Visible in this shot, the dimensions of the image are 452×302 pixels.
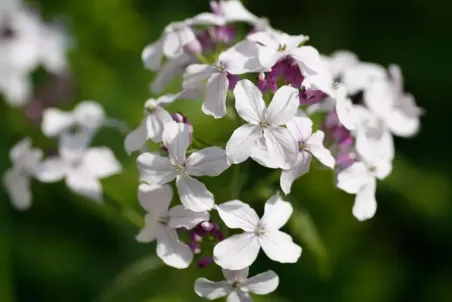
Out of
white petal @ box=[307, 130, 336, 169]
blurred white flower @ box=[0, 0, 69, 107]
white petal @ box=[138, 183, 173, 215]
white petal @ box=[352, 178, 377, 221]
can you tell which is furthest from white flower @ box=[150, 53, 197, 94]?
blurred white flower @ box=[0, 0, 69, 107]

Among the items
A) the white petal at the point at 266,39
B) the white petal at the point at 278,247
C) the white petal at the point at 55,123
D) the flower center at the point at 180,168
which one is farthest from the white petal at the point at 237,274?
the white petal at the point at 55,123

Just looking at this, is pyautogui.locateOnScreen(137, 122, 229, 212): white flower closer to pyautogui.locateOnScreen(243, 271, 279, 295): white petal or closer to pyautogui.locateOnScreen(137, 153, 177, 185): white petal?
pyautogui.locateOnScreen(137, 153, 177, 185): white petal

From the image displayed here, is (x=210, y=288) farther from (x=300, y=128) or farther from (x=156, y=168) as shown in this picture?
(x=300, y=128)

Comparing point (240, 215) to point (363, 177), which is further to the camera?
point (363, 177)

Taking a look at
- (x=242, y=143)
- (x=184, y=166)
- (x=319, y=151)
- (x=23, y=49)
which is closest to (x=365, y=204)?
(x=319, y=151)

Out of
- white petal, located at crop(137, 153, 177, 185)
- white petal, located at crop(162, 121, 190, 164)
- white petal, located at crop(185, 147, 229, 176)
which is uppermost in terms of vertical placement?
white petal, located at crop(162, 121, 190, 164)
